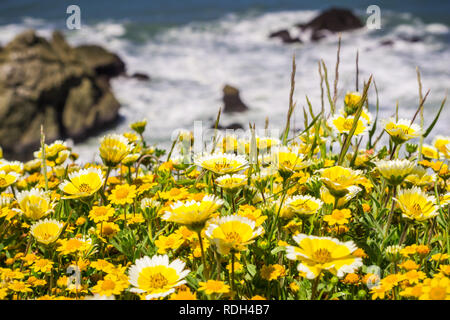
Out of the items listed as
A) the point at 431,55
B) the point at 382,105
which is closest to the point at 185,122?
the point at 382,105

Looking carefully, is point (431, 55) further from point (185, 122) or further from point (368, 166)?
point (368, 166)

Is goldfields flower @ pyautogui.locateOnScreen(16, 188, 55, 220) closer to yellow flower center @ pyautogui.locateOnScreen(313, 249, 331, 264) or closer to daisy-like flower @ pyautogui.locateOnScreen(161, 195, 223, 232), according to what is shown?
daisy-like flower @ pyautogui.locateOnScreen(161, 195, 223, 232)

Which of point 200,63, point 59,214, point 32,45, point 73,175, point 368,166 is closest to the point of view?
point 73,175

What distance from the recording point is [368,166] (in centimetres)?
172

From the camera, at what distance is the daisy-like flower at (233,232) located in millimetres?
947

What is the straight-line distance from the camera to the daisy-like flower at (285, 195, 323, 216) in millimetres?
1131

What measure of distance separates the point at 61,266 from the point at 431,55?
1373 cm

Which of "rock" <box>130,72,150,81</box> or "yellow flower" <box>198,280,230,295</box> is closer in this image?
"yellow flower" <box>198,280,230,295</box>

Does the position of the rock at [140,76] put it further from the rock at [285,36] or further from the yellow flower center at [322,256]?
the yellow flower center at [322,256]

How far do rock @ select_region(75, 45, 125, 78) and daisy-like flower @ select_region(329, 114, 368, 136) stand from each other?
11388mm

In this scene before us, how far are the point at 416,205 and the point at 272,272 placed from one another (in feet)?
1.41

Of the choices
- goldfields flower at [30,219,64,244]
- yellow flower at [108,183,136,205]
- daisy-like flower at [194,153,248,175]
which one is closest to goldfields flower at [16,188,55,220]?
goldfields flower at [30,219,64,244]

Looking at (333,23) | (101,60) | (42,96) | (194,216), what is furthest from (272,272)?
(333,23)

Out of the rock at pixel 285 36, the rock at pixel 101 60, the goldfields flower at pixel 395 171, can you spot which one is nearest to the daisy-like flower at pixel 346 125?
the goldfields flower at pixel 395 171
